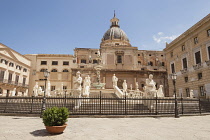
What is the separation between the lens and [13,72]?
32.2 m

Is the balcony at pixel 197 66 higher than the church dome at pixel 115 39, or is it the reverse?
the church dome at pixel 115 39

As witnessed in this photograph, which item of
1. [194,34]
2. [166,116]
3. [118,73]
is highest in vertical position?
[194,34]

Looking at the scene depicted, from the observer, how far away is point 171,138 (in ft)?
16.2

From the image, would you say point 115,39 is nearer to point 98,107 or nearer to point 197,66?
point 197,66

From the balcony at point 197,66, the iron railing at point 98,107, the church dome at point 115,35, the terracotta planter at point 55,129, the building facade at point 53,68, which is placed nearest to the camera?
the terracotta planter at point 55,129

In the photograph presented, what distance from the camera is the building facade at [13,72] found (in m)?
29.6

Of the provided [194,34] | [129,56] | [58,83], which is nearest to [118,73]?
[129,56]

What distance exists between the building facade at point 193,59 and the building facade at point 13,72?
3064 centimetres

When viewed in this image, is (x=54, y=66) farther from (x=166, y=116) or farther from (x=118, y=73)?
(x=166, y=116)

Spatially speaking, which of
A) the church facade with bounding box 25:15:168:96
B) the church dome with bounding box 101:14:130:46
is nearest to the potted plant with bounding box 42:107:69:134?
the church facade with bounding box 25:15:168:96

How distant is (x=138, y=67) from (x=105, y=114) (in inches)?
1216

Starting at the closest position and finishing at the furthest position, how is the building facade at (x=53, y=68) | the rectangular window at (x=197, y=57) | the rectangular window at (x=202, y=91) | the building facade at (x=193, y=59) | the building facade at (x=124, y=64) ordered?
the building facade at (x=193, y=59) → the rectangular window at (x=202, y=91) → the rectangular window at (x=197, y=57) → the building facade at (x=124, y=64) → the building facade at (x=53, y=68)

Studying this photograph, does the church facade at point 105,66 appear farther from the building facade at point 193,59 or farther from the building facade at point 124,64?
the building facade at point 193,59

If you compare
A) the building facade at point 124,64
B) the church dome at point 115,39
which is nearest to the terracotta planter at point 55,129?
the building facade at point 124,64
